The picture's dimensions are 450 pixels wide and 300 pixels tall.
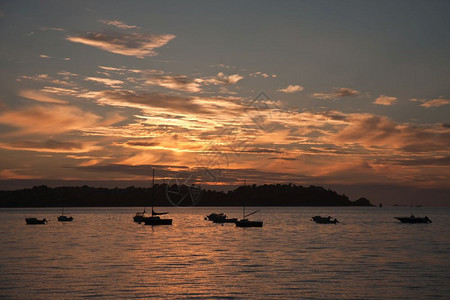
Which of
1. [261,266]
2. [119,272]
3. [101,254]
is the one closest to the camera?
[119,272]

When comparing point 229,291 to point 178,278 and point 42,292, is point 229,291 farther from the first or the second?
point 42,292

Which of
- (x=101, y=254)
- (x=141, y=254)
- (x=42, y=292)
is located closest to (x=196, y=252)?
(x=141, y=254)

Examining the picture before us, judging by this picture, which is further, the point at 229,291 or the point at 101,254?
the point at 101,254

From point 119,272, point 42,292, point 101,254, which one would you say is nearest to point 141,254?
point 101,254

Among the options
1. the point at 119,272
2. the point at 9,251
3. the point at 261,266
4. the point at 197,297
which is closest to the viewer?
the point at 197,297

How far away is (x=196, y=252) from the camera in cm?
8031

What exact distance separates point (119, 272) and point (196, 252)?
25.0 metres

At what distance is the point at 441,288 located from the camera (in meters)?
47.6

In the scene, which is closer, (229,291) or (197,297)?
(197,297)

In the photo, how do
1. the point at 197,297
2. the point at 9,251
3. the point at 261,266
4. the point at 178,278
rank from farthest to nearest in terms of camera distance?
1. the point at 9,251
2. the point at 261,266
3. the point at 178,278
4. the point at 197,297

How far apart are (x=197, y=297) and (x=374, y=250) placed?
52065 mm

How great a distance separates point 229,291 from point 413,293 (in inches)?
668

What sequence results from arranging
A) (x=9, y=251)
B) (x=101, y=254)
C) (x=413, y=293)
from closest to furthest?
(x=413, y=293)
(x=101, y=254)
(x=9, y=251)

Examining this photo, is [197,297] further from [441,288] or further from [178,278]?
[441,288]
